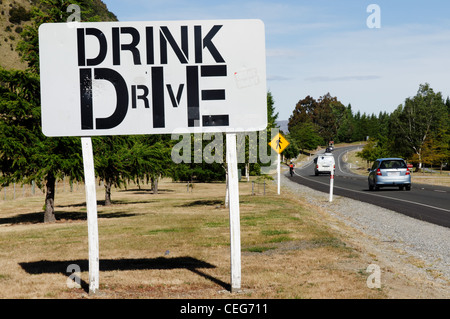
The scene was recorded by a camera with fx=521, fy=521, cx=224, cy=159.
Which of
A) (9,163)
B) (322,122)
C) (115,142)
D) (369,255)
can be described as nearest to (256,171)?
(115,142)

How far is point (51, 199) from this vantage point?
19.1 meters

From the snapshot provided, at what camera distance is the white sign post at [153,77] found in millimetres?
7324

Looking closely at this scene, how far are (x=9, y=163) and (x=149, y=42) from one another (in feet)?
39.5

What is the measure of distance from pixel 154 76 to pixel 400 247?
275 inches

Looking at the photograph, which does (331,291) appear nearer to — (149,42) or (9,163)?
(149,42)

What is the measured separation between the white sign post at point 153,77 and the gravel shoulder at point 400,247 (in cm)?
306

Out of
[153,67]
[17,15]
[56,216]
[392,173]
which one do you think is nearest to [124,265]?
[153,67]

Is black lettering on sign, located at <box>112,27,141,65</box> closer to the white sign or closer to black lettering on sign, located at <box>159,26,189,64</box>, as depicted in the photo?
the white sign

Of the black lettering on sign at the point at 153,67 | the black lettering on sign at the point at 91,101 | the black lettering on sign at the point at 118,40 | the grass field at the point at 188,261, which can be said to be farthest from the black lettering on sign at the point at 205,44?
the grass field at the point at 188,261

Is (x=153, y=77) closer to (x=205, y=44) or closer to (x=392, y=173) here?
(x=205, y=44)

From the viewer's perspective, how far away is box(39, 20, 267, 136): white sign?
733 cm

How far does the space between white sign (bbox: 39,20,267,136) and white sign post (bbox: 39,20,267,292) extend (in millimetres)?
14

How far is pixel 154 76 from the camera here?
24.5 feet
